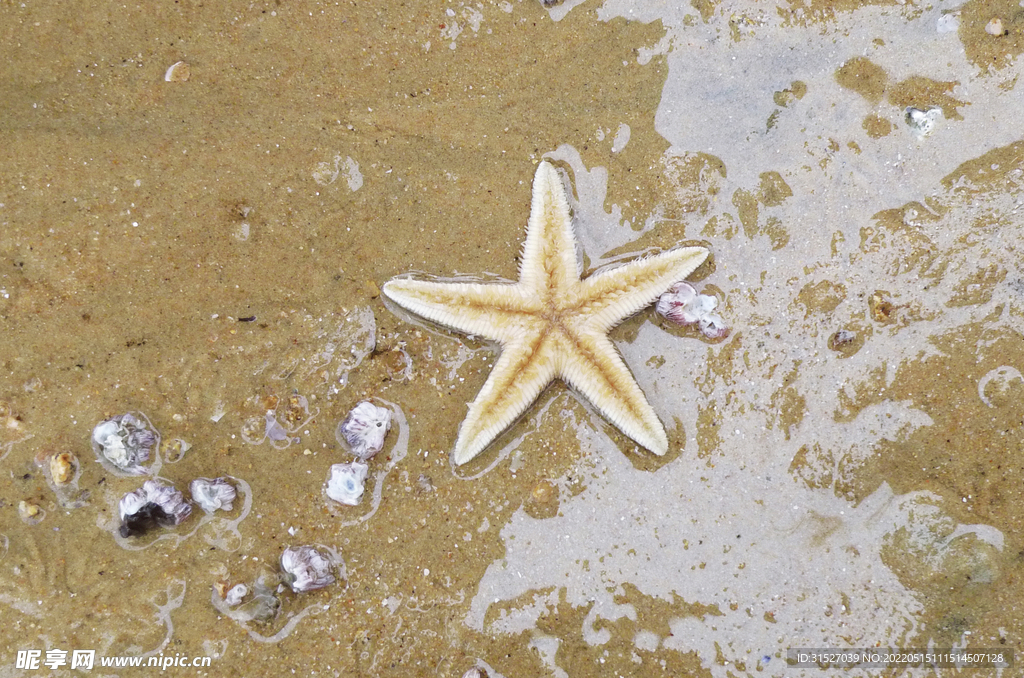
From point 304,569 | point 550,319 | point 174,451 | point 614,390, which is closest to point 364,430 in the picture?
point 304,569

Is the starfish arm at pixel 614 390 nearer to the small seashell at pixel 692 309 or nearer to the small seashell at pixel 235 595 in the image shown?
the small seashell at pixel 692 309

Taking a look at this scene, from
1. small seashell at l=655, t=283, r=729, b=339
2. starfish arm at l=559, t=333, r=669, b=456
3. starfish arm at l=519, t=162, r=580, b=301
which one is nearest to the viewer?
starfish arm at l=559, t=333, r=669, b=456

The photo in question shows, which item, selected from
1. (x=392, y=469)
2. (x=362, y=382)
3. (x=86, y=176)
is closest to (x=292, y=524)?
(x=392, y=469)

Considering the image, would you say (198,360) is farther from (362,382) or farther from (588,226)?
(588,226)

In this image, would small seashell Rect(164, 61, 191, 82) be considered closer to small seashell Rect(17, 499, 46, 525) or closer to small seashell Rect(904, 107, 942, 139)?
small seashell Rect(17, 499, 46, 525)

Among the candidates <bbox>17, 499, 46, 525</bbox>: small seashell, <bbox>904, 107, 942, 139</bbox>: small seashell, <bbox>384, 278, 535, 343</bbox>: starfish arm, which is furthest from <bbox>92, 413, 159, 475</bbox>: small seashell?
<bbox>904, 107, 942, 139</bbox>: small seashell
